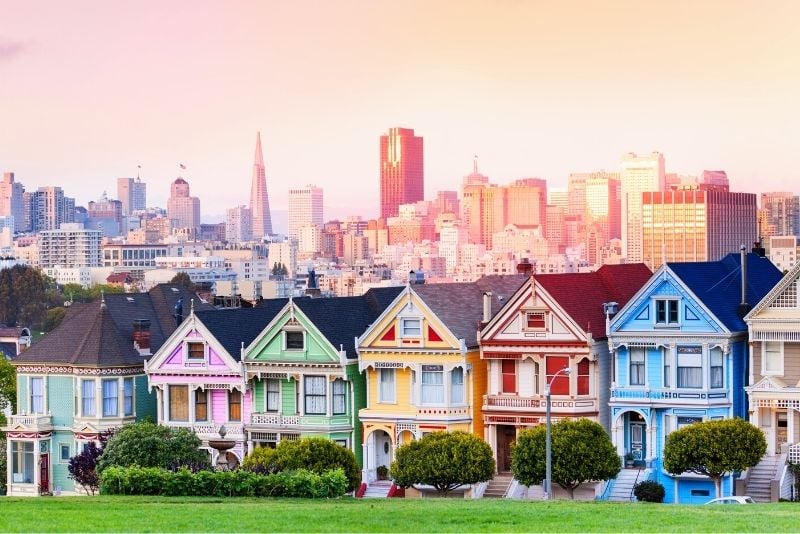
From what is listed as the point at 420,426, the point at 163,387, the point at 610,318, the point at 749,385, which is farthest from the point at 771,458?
the point at 163,387

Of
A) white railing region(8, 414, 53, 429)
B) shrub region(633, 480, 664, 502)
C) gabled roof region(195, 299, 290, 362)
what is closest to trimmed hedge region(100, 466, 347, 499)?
shrub region(633, 480, 664, 502)

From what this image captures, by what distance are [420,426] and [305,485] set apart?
35.3ft

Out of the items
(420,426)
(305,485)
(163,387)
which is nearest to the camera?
(305,485)

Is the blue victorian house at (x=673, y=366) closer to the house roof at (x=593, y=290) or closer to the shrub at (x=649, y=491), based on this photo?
the shrub at (x=649, y=491)

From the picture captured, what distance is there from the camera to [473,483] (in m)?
51.8

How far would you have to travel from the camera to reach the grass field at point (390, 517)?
34.8 meters

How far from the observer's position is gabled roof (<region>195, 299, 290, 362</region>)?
58.5 m

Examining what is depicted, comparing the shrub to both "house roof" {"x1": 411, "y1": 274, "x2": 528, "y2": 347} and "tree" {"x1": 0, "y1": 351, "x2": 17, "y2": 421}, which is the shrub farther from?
"tree" {"x1": 0, "y1": 351, "x2": 17, "y2": 421}

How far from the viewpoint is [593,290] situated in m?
56.2

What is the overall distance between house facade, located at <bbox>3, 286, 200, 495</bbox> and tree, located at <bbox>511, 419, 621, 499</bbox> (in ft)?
47.8

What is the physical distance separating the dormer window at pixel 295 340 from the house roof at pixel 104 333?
609cm

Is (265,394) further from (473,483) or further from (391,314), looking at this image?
(473,483)

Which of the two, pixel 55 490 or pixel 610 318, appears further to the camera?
pixel 55 490

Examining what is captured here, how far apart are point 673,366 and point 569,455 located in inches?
164
